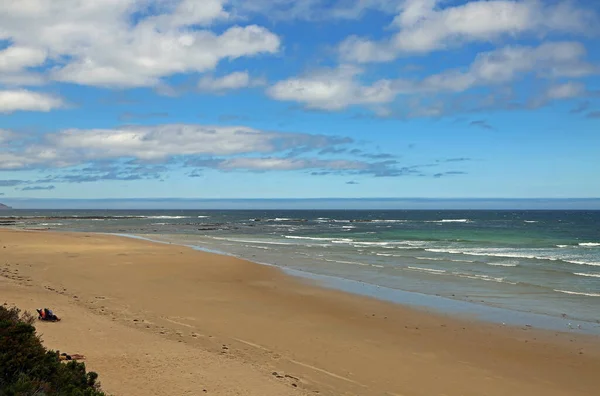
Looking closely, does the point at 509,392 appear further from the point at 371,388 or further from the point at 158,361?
the point at 158,361

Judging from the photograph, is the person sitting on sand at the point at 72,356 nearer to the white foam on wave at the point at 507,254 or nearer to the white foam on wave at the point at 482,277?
the white foam on wave at the point at 482,277

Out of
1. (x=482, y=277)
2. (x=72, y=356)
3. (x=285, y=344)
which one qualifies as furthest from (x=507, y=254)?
(x=72, y=356)

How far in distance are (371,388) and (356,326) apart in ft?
15.7

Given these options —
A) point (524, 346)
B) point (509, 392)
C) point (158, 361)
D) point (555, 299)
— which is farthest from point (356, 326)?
point (555, 299)

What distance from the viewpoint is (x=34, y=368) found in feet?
18.9

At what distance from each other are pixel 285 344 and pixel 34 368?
6070 millimetres

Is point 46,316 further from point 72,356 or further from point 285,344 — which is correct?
point 285,344

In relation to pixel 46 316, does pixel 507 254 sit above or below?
below

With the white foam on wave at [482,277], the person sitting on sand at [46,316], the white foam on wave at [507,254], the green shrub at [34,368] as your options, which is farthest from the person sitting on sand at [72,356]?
the white foam on wave at [507,254]

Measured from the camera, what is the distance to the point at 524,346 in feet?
38.0

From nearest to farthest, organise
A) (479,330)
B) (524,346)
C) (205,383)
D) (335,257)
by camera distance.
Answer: (205,383)
(524,346)
(479,330)
(335,257)

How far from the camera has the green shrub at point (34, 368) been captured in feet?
17.9

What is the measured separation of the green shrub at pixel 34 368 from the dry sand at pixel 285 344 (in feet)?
4.32

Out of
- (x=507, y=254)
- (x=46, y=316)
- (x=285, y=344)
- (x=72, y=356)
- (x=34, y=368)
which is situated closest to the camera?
(x=34, y=368)
